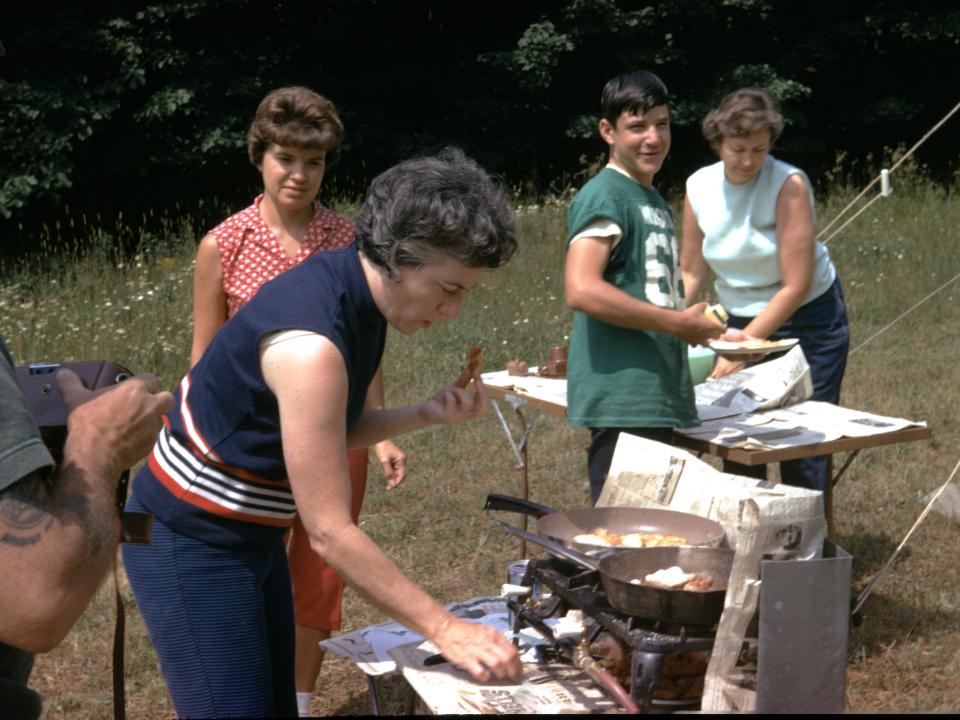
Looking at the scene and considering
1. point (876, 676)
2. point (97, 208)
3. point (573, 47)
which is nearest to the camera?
point (876, 676)

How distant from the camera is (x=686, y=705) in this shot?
81.7 inches

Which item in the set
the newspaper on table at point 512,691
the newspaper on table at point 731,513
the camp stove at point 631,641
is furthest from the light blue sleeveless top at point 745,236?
the newspaper on table at point 512,691

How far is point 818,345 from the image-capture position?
401cm

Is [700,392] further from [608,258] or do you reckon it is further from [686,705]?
[686,705]

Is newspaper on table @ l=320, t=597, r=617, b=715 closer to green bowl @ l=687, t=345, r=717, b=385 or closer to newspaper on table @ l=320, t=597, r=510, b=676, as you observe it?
newspaper on table @ l=320, t=597, r=510, b=676

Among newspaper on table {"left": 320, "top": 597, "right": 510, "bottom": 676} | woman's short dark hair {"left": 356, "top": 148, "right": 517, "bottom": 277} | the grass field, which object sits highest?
woman's short dark hair {"left": 356, "top": 148, "right": 517, "bottom": 277}

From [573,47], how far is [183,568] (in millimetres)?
14736

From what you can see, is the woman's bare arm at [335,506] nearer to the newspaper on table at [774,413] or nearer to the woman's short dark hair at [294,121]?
the woman's short dark hair at [294,121]

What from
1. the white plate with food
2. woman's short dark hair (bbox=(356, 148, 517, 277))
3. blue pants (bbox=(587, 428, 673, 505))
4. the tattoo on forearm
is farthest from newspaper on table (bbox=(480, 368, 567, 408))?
the tattoo on forearm

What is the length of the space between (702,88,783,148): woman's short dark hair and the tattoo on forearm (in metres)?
2.84

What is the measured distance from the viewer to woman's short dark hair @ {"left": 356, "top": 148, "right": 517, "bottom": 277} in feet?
6.02

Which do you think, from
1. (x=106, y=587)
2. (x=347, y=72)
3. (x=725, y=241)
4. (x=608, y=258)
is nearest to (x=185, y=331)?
(x=106, y=587)

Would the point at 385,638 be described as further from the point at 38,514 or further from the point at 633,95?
the point at 633,95

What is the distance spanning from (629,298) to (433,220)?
122 centimetres
